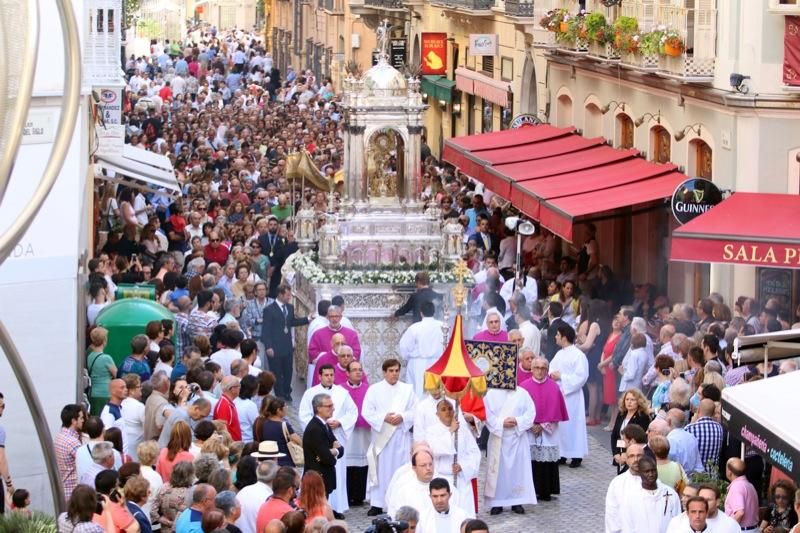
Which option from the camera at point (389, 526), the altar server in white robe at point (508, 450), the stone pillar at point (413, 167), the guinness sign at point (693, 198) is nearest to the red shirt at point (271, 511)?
the camera at point (389, 526)

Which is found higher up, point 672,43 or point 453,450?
point 672,43

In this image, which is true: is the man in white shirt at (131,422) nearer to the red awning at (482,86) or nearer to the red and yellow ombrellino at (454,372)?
the red and yellow ombrellino at (454,372)

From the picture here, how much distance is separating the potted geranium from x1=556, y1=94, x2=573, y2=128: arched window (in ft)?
28.3

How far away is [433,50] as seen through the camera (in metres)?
47.1

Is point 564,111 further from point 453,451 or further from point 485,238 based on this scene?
point 453,451

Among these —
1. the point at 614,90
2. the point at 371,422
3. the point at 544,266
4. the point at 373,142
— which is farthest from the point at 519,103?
the point at 371,422

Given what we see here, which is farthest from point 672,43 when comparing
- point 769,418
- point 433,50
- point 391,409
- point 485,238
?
point 433,50

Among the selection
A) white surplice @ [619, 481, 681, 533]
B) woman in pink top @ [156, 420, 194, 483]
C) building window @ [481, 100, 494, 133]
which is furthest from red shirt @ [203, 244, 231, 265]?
building window @ [481, 100, 494, 133]

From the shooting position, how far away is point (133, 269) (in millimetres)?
26016

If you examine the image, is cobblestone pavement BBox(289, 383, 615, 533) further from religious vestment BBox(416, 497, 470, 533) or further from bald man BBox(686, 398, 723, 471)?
religious vestment BBox(416, 497, 470, 533)

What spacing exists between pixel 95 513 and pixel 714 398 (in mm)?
6055

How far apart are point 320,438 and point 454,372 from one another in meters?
1.28

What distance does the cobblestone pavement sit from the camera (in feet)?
60.3

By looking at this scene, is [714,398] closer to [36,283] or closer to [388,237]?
[36,283]
